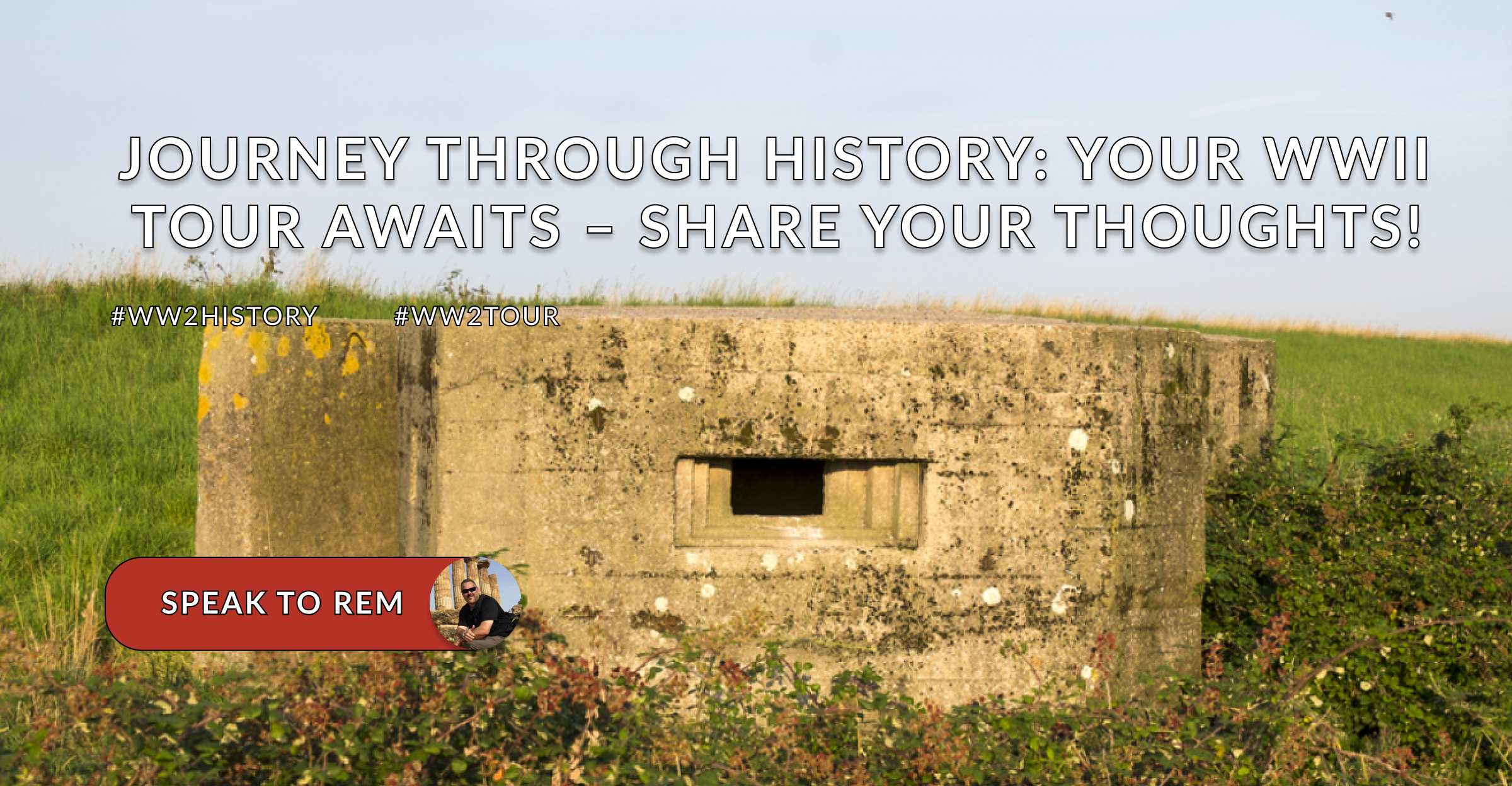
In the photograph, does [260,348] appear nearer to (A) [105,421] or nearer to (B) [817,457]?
(B) [817,457]

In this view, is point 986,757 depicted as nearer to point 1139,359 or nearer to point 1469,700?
point 1139,359

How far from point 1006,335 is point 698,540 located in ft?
4.52

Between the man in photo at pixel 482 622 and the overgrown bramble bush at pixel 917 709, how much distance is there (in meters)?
0.09

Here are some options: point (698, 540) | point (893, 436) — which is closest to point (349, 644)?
point (698, 540)

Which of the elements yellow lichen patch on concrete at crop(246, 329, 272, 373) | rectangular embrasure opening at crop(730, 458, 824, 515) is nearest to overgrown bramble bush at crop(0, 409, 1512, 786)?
rectangular embrasure opening at crop(730, 458, 824, 515)

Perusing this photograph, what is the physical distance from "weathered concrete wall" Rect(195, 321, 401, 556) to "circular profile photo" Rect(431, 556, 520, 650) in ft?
2.12

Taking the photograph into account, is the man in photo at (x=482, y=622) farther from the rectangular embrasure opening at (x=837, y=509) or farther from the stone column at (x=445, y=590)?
the rectangular embrasure opening at (x=837, y=509)

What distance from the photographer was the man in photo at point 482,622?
3.93 meters

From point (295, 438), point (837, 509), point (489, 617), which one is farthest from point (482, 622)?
point (837, 509)

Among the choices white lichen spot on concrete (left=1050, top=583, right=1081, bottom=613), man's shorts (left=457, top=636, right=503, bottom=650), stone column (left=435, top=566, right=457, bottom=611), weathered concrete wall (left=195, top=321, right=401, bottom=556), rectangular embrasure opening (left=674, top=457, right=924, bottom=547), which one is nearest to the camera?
man's shorts (left=457, top=636, right=503, bottom=650)

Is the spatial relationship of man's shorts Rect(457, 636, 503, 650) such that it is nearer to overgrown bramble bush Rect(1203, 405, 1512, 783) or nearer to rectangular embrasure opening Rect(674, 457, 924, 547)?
rectangular embrasure opening Rect(674, 457, 924, 547)

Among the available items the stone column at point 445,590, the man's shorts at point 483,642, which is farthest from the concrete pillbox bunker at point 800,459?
the man's shorts at point 483,642

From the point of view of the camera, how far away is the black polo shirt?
13.0 feet

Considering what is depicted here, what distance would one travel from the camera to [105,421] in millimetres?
8664
